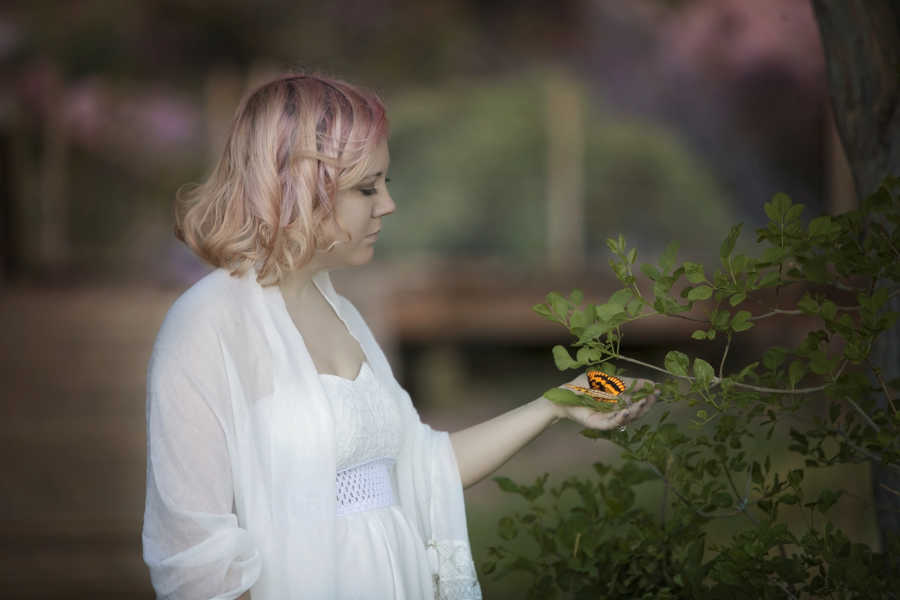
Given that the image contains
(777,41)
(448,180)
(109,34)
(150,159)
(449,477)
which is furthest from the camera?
(448,180)

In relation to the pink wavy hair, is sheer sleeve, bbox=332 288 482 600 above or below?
below

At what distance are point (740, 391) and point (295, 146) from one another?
756mm

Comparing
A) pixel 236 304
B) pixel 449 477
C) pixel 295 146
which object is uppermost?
pixel 295 146

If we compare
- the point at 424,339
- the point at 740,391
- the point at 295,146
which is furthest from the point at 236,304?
the point at 424,339

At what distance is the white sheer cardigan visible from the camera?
1532 millimetres

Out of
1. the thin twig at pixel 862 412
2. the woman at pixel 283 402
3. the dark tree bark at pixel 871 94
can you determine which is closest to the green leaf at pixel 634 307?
the woman at pixel 283 402

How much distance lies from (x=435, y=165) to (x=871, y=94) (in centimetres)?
773

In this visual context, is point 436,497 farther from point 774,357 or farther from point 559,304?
point 774,357

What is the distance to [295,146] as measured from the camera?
164 cm

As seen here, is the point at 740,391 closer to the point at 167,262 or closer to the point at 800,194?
the point at 800,194

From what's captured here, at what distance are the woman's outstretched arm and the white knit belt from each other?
15 cm

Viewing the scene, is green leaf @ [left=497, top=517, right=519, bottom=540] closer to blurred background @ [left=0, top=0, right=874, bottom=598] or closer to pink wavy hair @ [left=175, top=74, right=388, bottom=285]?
pink wavy hair @ [left=175, top=74, right=388, bottom=285]

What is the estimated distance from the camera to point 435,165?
31.7ft

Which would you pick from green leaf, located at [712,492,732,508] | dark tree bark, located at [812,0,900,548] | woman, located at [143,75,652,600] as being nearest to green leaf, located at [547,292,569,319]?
woman, located at [143,75,652,600]
